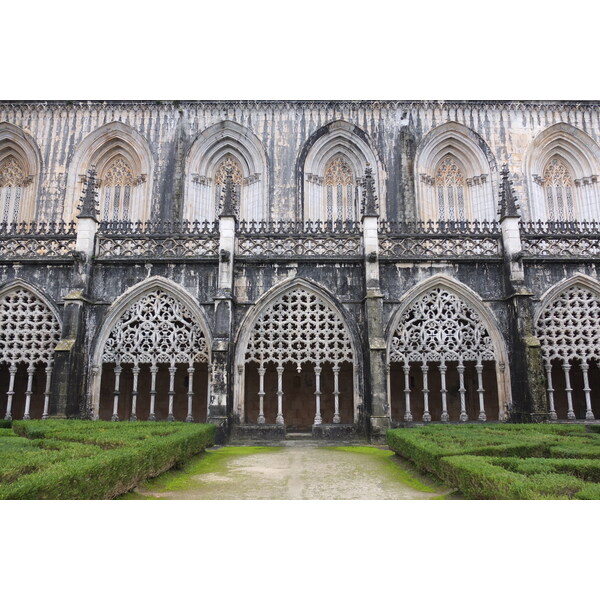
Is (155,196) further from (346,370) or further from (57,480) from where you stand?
(57,480)

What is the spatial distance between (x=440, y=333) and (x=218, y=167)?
12959 mm

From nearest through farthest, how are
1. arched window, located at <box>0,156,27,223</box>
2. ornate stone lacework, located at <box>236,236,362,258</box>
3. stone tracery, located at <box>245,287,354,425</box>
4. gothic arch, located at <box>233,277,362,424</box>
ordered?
gothic arch, located at <box>233,277,362,424</box>
stone tracery, located at <box>245,287,354,425</box>
ornate stone lacework, located at <box>236,236,362,258</box>
arched window, located at <box>0,156,27,223</box>

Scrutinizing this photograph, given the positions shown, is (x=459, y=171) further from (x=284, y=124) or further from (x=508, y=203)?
(x=284, y=124)

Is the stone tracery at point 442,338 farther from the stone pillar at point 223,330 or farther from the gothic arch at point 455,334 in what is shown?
the stone pillar at point 223,330

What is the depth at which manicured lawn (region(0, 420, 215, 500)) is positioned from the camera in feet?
17.4

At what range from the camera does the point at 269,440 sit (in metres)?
14.5

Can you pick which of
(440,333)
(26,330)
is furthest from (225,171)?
(440,333)

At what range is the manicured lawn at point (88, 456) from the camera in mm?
5297

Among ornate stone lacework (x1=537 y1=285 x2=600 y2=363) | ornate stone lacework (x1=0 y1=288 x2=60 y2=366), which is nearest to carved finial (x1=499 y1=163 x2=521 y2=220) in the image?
ornate stone lacework (x1=537 y1=285 x2=600 y2=363)

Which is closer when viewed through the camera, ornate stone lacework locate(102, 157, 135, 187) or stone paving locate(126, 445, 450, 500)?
stone paving locate(126, 445, 450, 500)

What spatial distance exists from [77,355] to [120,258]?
3.22m

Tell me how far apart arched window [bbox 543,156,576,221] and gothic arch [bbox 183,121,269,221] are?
1249cm

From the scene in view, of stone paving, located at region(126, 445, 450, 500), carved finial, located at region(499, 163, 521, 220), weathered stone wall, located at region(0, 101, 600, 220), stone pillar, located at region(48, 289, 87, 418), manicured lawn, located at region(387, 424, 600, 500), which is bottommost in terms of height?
stone paving, located at region(126, 445, 450, 500)

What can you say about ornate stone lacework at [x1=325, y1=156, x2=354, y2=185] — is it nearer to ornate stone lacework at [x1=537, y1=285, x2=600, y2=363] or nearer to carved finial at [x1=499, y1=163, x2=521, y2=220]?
carved finial at [x1=499, y1=163, x2=521, y2=220]
